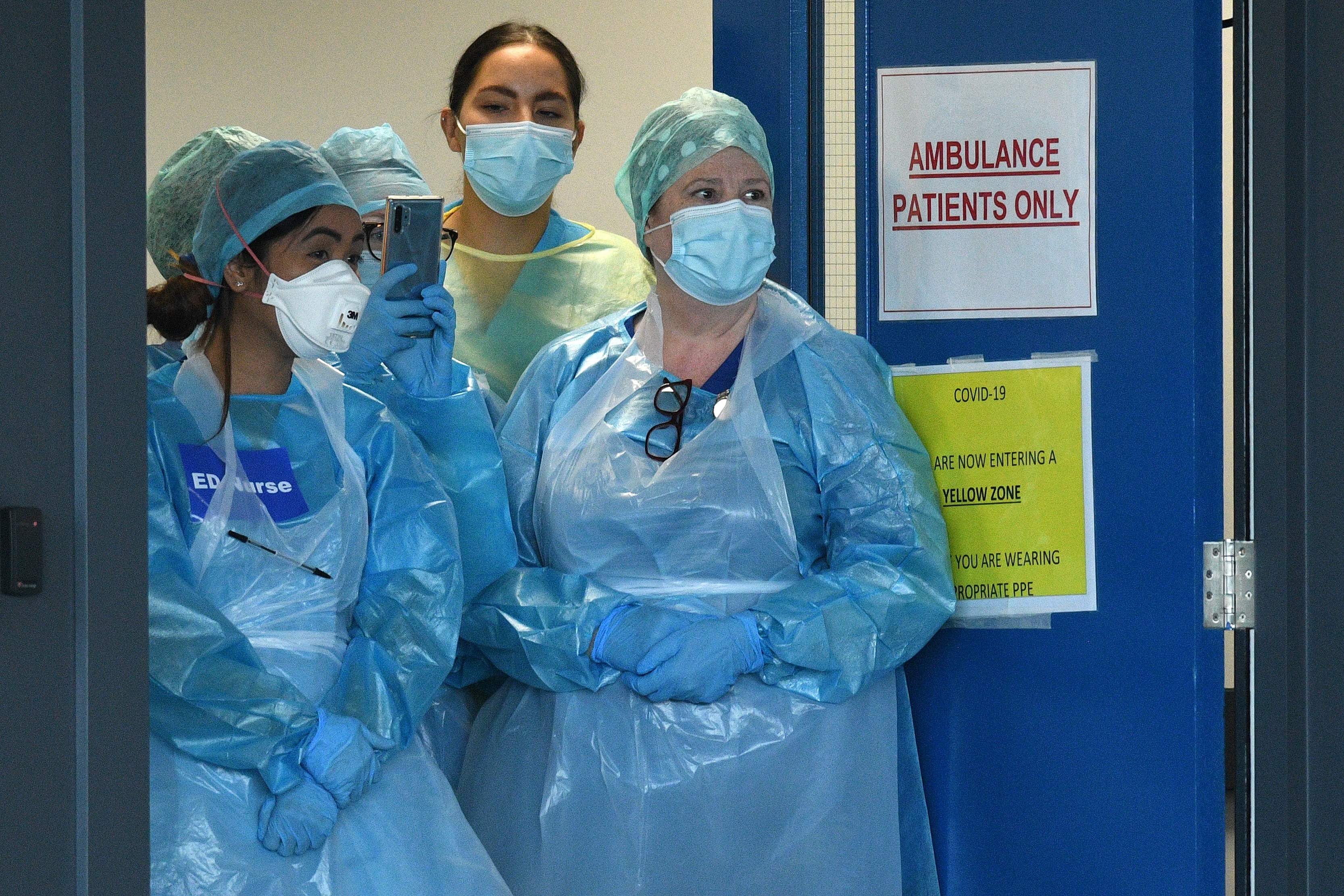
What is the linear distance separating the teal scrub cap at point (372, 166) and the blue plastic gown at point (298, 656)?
658mm

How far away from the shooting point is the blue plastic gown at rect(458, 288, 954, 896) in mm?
2215

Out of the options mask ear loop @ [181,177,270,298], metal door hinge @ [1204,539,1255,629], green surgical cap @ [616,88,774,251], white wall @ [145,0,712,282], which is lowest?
metal door hinge @ [1204,539,1255,629]

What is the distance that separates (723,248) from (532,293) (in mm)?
527

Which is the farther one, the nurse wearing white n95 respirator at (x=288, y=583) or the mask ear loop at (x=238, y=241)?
the mask ear loop at (x=238, y=241)

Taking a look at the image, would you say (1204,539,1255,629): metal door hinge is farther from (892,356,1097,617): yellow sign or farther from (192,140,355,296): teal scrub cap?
(192,140,355,296): teal scrub cap

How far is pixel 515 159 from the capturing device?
274cm

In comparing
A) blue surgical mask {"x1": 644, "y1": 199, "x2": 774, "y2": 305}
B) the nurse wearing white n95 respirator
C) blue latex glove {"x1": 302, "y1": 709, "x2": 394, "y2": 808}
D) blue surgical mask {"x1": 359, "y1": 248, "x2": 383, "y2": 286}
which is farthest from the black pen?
blue surgical mask {"x1": 644, "y1": 199, "x2": 774, "y2": 305}

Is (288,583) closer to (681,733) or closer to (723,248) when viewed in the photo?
(681,733)

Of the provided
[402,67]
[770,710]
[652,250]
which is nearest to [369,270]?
[652,250]

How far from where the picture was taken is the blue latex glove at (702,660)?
86.2 inches

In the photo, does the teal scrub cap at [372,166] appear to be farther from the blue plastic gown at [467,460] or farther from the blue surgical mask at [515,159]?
the blue plastic gown at [467,460]

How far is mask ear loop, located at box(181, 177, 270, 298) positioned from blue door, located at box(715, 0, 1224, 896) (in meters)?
0.99

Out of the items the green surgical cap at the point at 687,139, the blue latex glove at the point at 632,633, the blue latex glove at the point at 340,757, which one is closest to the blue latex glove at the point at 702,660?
the blue latex glove at the point at 632,633

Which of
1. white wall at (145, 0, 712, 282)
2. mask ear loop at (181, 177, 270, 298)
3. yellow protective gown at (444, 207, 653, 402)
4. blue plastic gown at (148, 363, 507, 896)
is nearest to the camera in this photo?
blue plastic gown at (148, 363, 507, 896)
